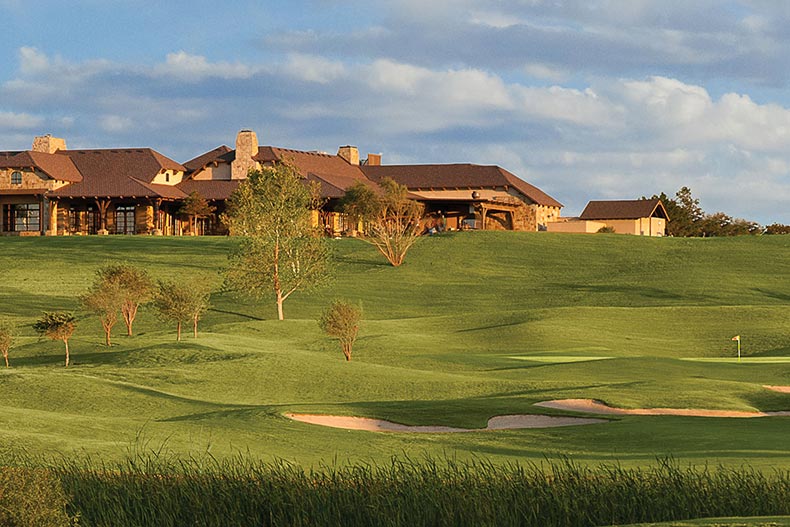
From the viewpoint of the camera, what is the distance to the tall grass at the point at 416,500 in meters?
10.9

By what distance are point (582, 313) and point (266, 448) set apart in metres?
37.3

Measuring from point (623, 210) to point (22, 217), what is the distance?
5923 cm

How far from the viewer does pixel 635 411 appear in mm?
24672

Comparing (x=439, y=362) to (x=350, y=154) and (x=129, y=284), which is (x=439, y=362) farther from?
(x=350, y=154)

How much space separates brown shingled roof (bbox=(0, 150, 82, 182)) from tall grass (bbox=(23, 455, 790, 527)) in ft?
292

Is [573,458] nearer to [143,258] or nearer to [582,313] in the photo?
[582,313]

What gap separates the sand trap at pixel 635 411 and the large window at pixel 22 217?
80.2 metres

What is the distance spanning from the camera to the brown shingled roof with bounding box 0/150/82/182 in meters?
96.6

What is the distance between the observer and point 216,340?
41.7 metres

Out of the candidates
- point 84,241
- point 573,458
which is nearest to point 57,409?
point 573,458

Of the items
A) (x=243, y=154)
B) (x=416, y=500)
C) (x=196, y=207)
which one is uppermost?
(x=243, y=154)

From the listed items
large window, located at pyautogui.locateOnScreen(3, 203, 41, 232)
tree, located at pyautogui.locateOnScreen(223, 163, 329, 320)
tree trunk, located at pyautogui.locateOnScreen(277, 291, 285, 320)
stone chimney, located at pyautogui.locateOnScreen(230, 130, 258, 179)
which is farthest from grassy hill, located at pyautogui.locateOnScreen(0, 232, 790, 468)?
stone chimney, located at pyautogui.locateOnScreen(230, 130, 258, 179)

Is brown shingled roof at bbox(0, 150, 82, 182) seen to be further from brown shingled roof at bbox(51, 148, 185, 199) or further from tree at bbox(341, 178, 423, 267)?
tree at bbox(341, 178, 423, 267)

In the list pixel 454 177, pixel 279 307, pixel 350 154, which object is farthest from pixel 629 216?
pixel 279 307
